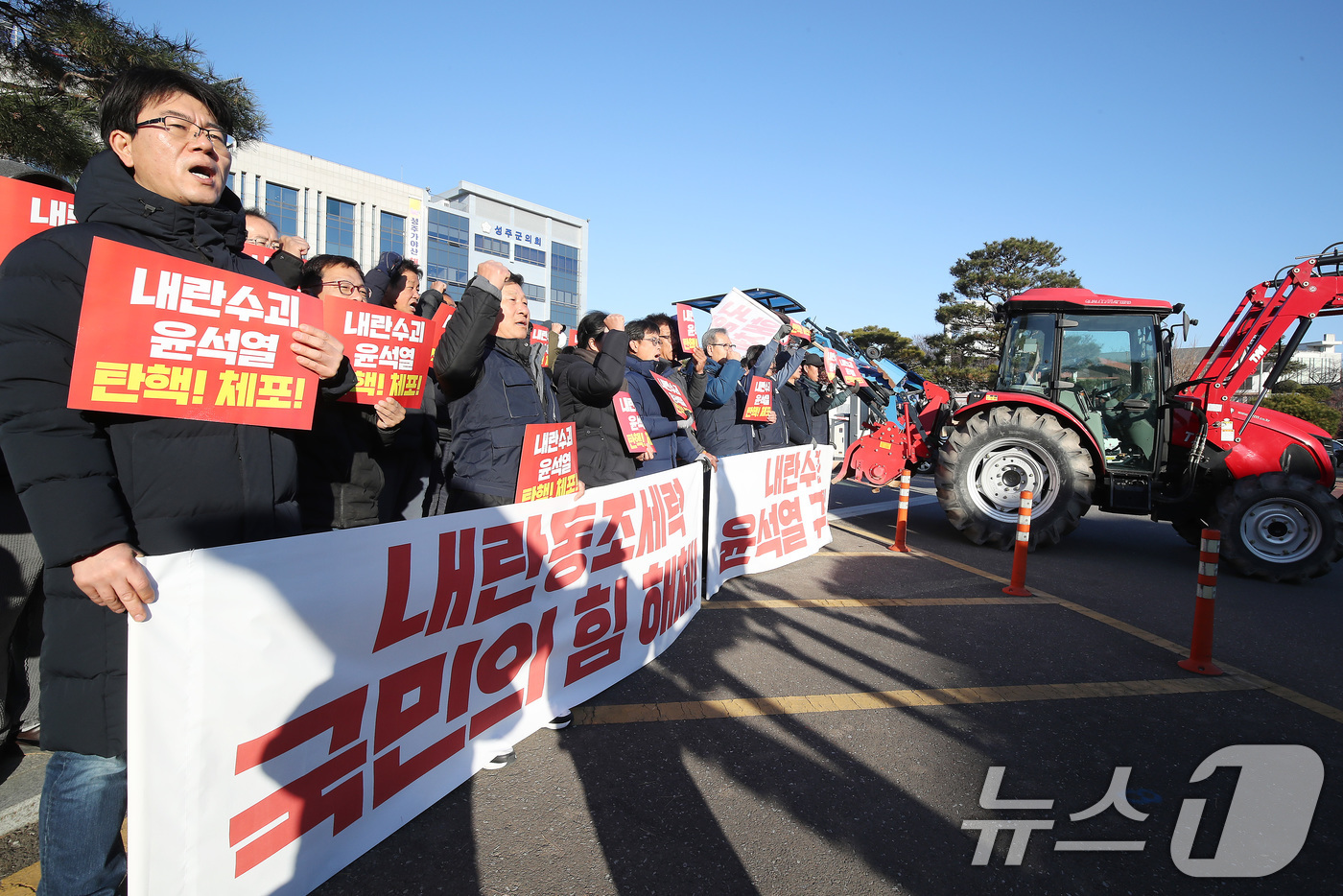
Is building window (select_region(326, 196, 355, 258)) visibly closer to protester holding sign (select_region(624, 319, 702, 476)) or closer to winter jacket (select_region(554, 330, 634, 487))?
protester holding sign (select_region(624, 319, 702, 476))

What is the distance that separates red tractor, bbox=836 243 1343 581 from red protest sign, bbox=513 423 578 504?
5.31 m

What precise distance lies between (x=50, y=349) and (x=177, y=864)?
118 cm

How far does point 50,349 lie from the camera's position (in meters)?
1.45

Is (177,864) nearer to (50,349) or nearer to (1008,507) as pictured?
(50,349)

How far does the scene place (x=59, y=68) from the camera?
516 cm

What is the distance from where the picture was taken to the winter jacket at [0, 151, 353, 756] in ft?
4.63

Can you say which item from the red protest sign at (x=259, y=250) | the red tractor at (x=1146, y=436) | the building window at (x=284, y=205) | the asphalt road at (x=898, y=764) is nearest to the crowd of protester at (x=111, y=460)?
the asphalt road at (x=898, y=764)

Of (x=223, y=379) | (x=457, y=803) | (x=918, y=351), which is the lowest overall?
(x=457, y=803)

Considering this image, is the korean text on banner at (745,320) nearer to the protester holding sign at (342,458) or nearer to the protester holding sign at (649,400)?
the protester holding sign at (649,400)

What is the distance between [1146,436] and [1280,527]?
53.0 inches

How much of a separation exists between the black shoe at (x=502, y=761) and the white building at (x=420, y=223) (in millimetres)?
27661

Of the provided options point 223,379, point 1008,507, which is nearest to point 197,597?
point 223,379
